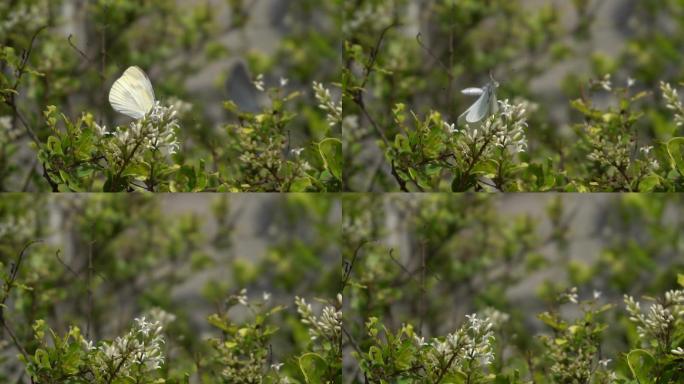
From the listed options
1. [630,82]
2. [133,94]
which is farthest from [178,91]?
[630,82]

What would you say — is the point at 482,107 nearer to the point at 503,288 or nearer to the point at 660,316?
the point at 503,288

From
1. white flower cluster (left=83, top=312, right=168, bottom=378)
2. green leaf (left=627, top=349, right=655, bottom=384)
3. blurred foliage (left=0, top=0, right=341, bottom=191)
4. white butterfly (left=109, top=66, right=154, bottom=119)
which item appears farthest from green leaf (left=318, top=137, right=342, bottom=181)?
green leaf (left=627, top=349, right=655, bottom=384)

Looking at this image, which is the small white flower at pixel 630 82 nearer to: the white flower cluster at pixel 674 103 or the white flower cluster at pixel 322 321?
the white flower cluster at pixel 674 103

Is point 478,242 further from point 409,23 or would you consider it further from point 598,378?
point 409,23

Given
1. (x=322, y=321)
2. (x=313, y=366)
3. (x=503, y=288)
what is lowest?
(x=313, y=366)

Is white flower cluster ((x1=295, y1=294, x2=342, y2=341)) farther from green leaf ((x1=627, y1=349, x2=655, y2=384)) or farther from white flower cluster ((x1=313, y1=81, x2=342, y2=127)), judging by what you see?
green leaf ((x1=627, y1=349, x2=655, y2=384))

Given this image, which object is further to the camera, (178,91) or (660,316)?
(178,91)

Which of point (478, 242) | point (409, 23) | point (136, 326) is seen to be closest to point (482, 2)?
point (409, 23)
